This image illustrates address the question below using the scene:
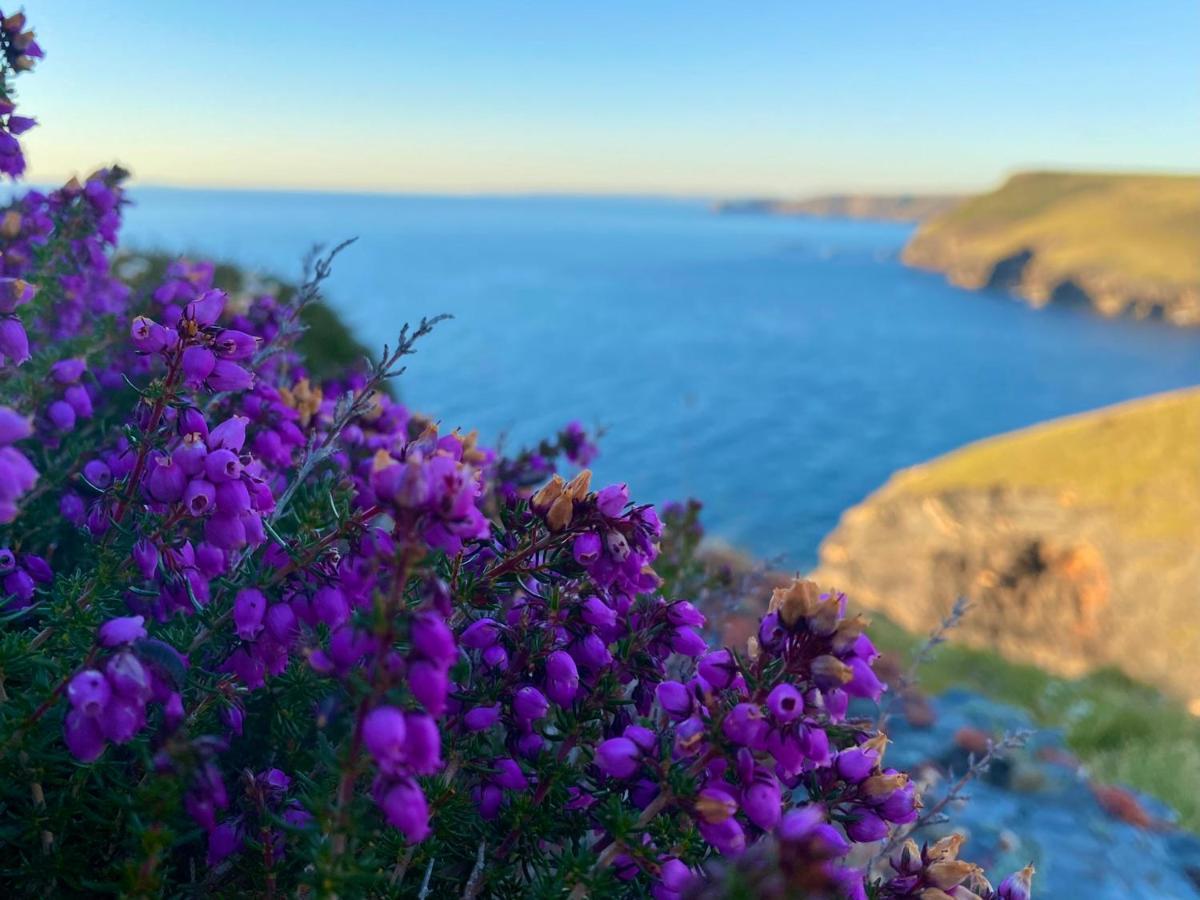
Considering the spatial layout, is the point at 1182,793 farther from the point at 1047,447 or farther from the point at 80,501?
the point at 1047,447

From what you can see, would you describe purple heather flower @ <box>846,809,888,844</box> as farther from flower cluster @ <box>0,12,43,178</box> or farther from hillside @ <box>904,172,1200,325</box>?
hillside @ <box>904,172,1200,325</box>

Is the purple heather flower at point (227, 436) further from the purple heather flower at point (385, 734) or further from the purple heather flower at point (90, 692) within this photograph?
the purple heather flower at point (385, 734)

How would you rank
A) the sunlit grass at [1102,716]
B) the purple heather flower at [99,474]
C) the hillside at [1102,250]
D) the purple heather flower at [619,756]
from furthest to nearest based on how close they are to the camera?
the hillside at [1102,250], the sunlit grass at [1102,716], the purple heather flower at [99,474], the purple heather flower at [619,756]

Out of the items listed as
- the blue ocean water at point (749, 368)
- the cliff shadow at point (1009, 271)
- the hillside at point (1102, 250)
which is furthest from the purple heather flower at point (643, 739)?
the cliff shadow at point (1009, 271)

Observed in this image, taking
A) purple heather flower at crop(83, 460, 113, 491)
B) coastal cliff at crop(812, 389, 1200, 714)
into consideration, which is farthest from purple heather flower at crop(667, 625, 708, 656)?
coastal cliff at crop(812, 389, 1200, 714)

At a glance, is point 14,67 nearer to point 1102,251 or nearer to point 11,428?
point 11,428

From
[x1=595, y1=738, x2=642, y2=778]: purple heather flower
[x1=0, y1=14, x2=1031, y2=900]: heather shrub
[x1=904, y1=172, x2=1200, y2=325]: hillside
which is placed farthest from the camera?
[x1=904, y1=172, x2=1200, y2=325]: hillside

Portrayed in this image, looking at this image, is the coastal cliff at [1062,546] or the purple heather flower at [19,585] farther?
the coastal cliff at [1062,546]
